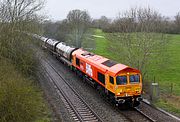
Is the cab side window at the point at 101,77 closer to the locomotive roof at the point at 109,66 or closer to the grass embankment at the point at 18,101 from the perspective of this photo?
the locomotive roof at the point at 109,66

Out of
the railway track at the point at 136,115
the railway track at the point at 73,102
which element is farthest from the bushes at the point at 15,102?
the railway track at the point at 136,115

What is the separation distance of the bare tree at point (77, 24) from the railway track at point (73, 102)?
25.0m

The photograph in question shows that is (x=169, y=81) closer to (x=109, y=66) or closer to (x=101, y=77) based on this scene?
(x=101, y=77)

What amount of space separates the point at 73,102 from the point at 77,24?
3886 centimetres

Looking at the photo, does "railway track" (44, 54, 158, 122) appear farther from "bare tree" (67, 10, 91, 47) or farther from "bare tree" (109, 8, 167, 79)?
"bare tree" (67, 10, 91, 47)

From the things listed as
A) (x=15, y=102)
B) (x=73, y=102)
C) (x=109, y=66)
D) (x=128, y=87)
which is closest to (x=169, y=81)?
(x=109, y=66)

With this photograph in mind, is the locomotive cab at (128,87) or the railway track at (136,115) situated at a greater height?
the locomotive cab at (128,87)

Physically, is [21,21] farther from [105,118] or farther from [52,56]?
[52,56]

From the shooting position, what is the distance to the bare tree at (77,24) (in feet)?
199

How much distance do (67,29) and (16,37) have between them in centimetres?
3571

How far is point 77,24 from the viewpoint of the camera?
6238cm

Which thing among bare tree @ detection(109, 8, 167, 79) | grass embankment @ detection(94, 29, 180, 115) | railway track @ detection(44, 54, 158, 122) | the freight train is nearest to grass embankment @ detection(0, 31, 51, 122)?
the freight train

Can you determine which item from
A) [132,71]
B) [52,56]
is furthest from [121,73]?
[52,56]

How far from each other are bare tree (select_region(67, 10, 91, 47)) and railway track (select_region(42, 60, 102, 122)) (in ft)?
82.0
